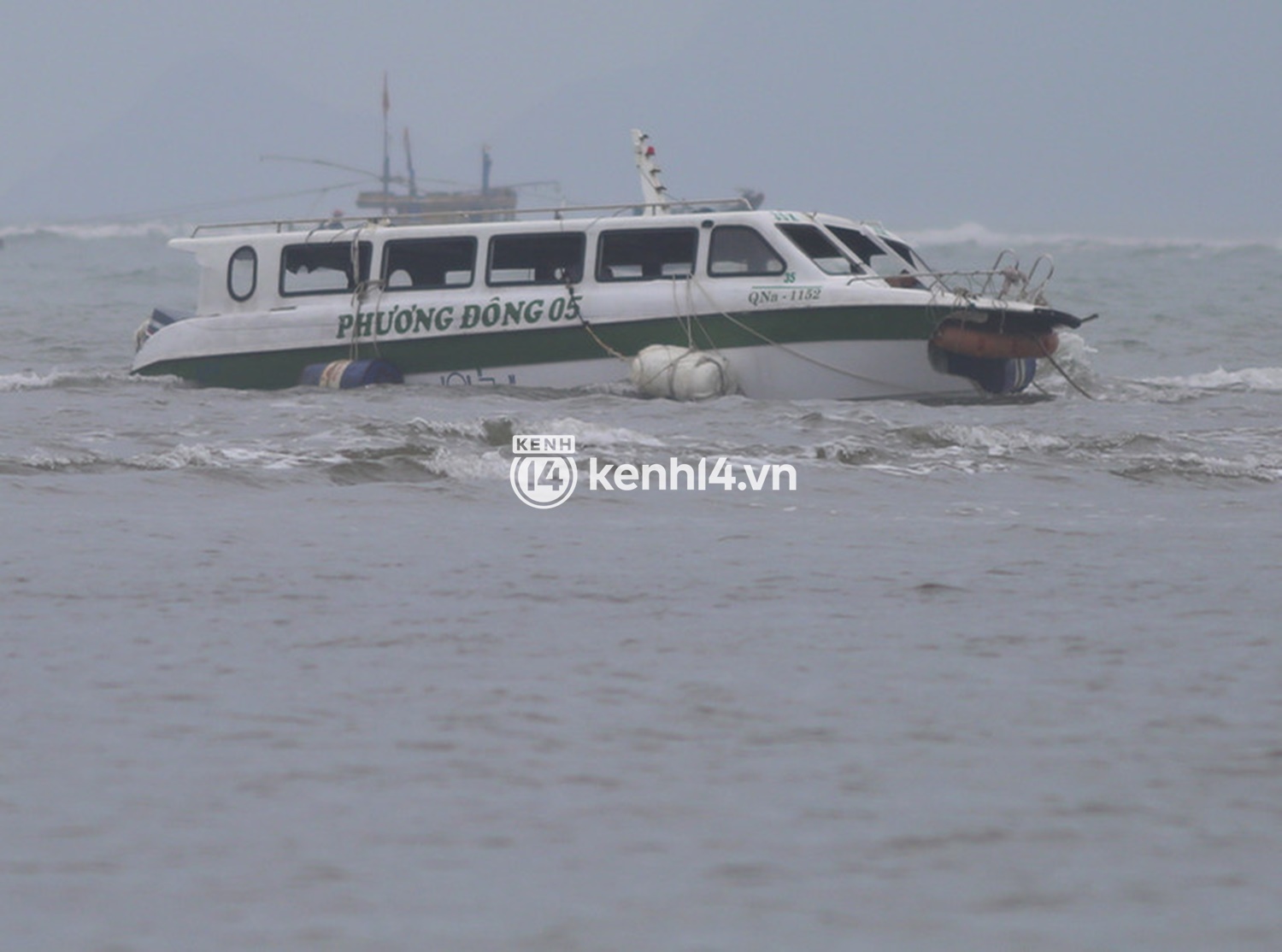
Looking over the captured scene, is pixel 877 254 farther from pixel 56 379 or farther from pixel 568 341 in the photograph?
pixel 56 379

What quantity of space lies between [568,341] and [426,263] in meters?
1.99

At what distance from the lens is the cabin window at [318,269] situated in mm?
19031

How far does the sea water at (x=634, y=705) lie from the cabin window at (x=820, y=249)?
5161 mm

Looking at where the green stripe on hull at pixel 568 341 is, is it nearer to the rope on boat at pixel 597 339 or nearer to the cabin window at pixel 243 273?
the rope on boat at pixel 597 339

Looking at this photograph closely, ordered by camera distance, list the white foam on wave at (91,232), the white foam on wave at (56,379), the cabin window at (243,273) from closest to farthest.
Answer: the white foam on wave at (56,379) < the cabin window at (243,273) < the white foam on wave at (91,232)

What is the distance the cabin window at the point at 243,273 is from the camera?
19.3 m

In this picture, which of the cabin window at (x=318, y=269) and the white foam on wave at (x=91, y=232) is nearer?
the cabin window at (x=318, y=269)

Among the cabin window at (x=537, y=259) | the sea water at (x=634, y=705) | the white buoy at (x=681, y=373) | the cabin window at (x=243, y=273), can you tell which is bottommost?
the sea water at (x=634, y=705)

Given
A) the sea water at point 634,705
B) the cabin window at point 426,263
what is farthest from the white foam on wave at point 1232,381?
the sea water at point 634,705

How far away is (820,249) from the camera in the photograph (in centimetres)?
1769

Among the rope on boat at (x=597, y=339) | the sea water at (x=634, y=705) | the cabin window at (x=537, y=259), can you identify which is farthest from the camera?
the cabin window at (x=537, y=259)

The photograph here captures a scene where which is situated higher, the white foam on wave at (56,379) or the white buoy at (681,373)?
the white buoy at (681,373)

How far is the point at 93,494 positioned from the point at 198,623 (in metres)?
3.82

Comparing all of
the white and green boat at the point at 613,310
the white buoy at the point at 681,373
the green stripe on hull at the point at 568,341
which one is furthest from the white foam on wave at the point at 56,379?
the white buoy at the point at 681,373
